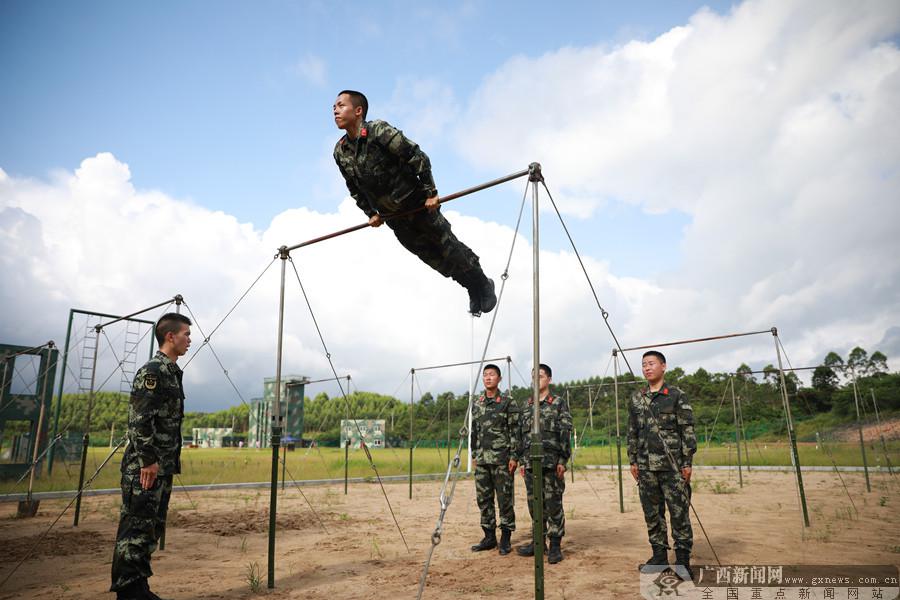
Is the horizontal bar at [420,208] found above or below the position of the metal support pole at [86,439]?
above

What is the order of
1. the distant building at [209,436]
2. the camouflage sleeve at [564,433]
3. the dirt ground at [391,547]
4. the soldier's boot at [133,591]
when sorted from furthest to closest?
the distant building at [209,436] < the camouflage sleeve at [564,433] < the dirt ground at [391,547] < the soldier's boot at [133,591]

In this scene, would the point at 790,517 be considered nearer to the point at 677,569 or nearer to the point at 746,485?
the point at 677,569

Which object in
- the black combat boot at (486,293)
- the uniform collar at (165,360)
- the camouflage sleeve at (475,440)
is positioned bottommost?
the camouflage sleeve at (475,440)

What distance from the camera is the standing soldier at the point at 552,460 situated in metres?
5.55

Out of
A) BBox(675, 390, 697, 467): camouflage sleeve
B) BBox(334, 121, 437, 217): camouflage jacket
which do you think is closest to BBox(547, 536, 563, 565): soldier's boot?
BBox(675, 390, 697, 467): camouflage sleeve

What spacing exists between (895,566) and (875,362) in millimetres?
57404

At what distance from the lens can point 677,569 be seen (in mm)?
4781

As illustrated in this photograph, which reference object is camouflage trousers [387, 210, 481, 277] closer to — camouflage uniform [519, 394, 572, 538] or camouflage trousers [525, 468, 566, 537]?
camouflage uniform [519, 394, 572, 538]

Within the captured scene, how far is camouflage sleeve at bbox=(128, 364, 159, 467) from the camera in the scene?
3.89 meters

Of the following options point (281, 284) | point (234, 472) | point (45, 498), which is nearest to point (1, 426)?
point (45, 498)

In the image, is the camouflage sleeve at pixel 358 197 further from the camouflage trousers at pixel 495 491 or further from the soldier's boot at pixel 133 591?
the soldier's boot at pixel 133 591

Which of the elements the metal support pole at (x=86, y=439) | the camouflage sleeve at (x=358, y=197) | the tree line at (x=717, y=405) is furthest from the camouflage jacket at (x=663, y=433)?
the tree line at (x=717, y=405)

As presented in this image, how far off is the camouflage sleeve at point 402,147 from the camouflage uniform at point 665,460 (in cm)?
317

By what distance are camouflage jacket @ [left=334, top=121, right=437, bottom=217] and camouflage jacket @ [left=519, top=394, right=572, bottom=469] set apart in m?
2.57
